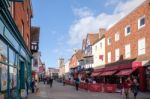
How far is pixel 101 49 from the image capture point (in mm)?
65875


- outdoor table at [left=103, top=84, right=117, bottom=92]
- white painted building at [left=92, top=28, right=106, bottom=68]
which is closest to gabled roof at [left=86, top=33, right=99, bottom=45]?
white painted building at [left=92, top=28, right=106, bottom=68]

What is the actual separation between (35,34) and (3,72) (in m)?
39.4

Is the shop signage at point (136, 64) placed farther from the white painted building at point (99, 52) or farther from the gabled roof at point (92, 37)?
the gabled roof at point (92, 37)

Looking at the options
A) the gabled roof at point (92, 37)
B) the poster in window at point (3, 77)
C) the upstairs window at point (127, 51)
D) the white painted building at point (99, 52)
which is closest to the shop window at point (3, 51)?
the poster in window at point (3, 77)

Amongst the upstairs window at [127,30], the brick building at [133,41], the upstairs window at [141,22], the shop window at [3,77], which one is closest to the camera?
the shop window at [3,77]

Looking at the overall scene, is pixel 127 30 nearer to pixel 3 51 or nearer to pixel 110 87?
pixel 110 87

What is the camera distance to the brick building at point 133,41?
41.3m

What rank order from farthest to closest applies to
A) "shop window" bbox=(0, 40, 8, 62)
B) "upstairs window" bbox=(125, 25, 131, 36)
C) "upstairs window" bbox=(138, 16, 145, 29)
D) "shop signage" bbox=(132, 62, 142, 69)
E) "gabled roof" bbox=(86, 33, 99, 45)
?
1. "gabled roof" bbox=(86, 33, 99, 45)
2. "upstairs window" bbox=(125, 25, 131, 36)
3. "upstairs window" bbox=(138, 16, 145, 29)
4. "shop signage" bbox=(132, 62, 142, 69)
5. "shop window" bbox=(0, 40, 8, 62)

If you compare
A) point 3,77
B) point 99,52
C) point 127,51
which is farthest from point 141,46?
point 3,77

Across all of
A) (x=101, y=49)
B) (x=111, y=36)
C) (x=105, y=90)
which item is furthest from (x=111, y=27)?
(x=105, y=90)

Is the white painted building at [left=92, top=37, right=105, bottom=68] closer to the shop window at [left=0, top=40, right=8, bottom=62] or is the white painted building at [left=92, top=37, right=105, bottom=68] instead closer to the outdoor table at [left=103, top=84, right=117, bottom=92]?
the outdoor table at [left=103, top=84, right=117, bottom=92]

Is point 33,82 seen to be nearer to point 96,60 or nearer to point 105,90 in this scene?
point 105,90

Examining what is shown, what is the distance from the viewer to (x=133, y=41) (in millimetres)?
45688

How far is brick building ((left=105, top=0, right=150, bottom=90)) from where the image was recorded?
4134cm
